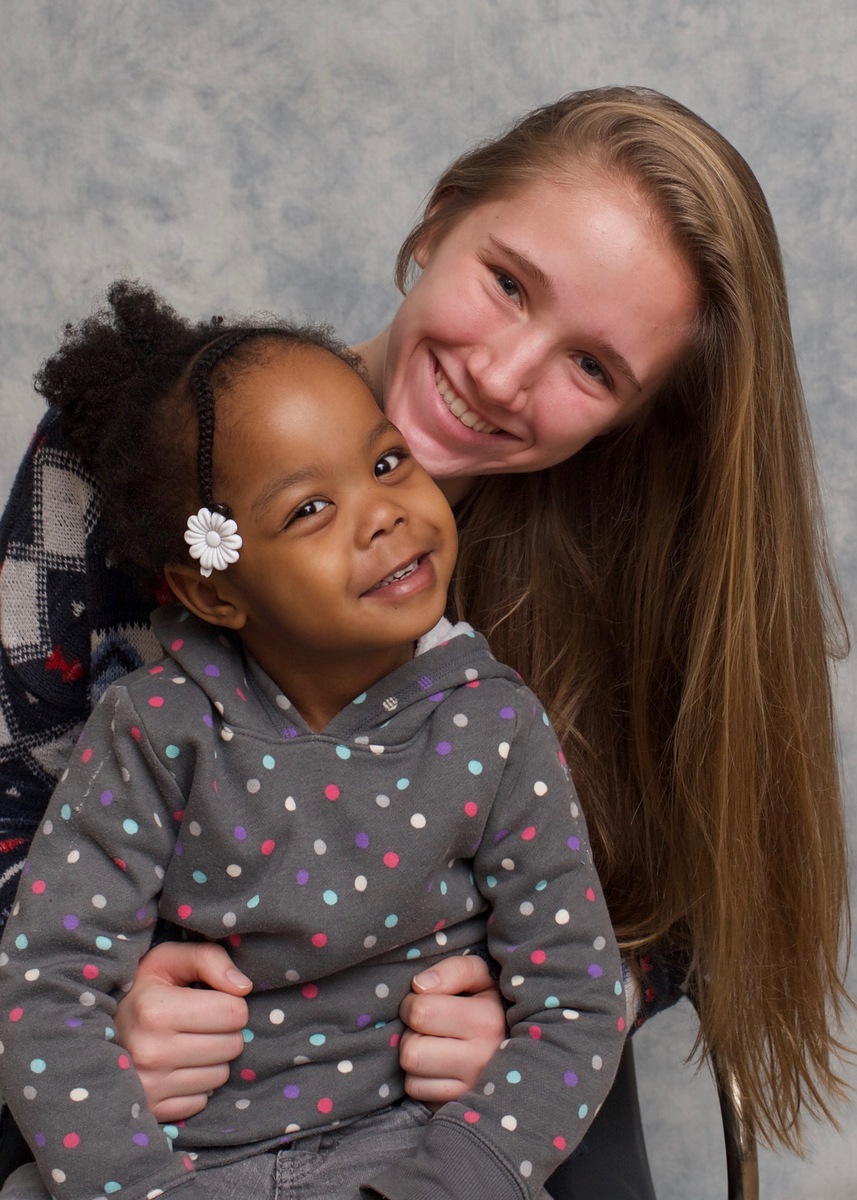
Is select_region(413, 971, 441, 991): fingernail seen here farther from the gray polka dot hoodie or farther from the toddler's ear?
the toddler's ear

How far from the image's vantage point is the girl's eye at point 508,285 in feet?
5.02

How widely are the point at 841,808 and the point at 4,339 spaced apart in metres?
1.50

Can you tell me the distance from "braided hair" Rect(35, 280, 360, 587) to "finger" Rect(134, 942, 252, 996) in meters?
0.38

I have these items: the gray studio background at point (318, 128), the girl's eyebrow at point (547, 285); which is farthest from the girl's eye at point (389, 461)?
the gray studio background at point (318, 128)

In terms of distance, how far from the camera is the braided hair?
4.29 ft

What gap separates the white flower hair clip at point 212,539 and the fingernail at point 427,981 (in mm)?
453

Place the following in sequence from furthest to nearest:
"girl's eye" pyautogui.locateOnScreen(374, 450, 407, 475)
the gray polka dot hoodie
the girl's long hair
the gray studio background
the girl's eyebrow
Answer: the gray studio background → the girl's long hair → the girl's eyebrow → "girl's eye" pyautogui.locateOnScreen(374, 450, 407, 475) → the gray polka dot hoodie

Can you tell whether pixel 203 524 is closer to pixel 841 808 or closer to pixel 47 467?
pixel 47 467

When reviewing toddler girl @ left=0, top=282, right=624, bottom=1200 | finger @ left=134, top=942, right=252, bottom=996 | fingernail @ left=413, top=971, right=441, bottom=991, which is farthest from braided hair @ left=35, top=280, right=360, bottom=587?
fingernail @ left=413, top=971, right=441, bottom=991

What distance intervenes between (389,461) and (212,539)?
0.64ft

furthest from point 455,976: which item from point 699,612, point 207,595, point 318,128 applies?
point 318,128

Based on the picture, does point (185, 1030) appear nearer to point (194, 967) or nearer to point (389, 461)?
point (194, 967)

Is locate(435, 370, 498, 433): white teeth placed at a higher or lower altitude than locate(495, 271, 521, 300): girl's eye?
lower

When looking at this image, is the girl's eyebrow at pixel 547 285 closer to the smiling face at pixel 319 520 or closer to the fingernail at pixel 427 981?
the smiling face at pixel 319 520
